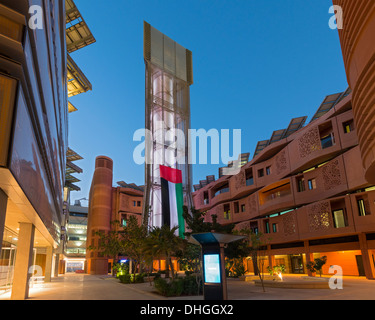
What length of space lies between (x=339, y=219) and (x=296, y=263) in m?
13.1

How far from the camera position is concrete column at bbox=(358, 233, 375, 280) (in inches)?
1185

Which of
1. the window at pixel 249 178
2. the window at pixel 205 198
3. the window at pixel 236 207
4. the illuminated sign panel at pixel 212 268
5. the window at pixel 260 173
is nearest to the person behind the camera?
the illuminated sign panel at pixel 212 268

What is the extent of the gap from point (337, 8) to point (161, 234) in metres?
20.4

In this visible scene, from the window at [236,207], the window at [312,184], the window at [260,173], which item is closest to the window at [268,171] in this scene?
the window at [260,173]

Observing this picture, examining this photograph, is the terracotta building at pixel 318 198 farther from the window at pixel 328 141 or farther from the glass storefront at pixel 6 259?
the glass storefront at pixel 6 259

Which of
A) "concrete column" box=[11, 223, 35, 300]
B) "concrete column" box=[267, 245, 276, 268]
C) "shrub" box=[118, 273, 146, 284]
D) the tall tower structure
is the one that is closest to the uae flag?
the tall tower structure

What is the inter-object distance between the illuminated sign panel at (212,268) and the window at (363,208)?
68.9ft

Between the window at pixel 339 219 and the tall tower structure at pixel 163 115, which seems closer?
the window at pixel 339 219

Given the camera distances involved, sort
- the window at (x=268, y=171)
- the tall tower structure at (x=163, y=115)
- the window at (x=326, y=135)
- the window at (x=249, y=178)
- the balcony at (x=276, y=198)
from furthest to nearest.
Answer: the tall tower structure at (x=163, y=115) < the window at (x=249, y=178) < the window at (x=268, y=171) < the balcony at (x=276, y=198) < the window at (x=326, y=135)

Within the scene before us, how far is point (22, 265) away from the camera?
1678 centimetres

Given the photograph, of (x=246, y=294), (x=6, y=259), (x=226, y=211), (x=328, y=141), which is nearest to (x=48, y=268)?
(x=6, y=259)

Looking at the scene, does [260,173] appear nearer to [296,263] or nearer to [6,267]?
[296,263]

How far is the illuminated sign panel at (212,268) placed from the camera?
51.2ft

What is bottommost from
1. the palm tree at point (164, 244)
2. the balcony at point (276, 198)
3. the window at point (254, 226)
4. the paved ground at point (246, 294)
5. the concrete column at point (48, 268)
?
the paved ground at point (246, 294)
